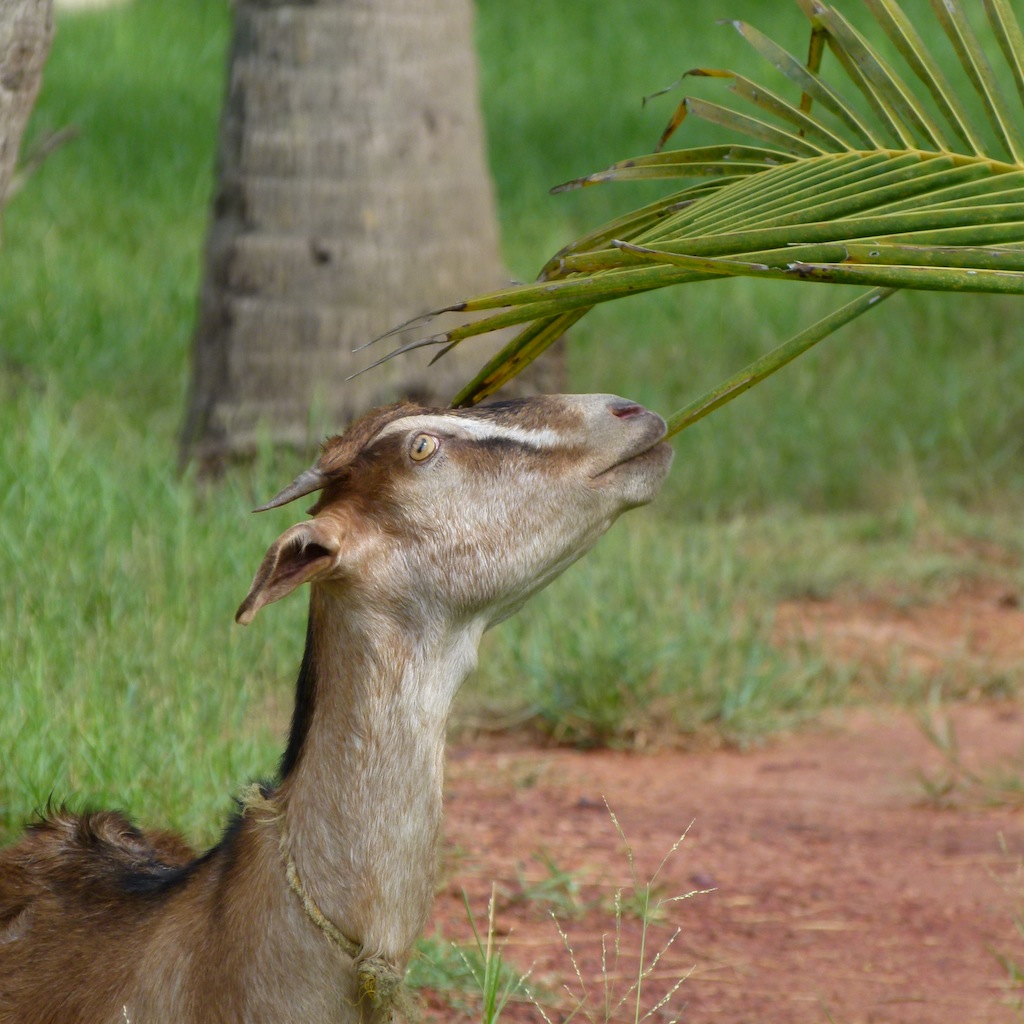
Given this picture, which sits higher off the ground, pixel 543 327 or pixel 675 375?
pixel 675 375

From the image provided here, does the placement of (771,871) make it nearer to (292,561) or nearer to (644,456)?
(644,456)

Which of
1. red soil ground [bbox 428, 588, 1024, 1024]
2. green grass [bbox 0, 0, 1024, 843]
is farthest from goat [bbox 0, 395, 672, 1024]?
green grass [bbox 0, 0, 1024, 843]

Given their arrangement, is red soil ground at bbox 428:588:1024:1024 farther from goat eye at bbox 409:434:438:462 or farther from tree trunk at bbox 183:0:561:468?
tree trunk at bbox 183:0:561:468

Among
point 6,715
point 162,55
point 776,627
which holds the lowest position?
point 6,715

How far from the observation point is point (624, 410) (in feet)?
8.99

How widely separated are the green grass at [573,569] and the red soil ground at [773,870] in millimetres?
322

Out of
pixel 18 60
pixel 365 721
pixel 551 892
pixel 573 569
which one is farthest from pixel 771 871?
pixel 18 60

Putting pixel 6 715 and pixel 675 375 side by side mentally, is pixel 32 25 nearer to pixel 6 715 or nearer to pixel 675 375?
pixel 6 715

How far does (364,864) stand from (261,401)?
4648mm

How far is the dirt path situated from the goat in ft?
3.37

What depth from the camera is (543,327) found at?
9.77 ft

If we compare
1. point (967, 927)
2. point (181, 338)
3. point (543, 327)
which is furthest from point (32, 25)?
point (181, 338)

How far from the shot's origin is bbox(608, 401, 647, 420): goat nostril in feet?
8.96

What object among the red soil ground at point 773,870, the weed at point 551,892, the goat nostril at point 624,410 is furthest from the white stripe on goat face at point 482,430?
the weed at point 551,892
